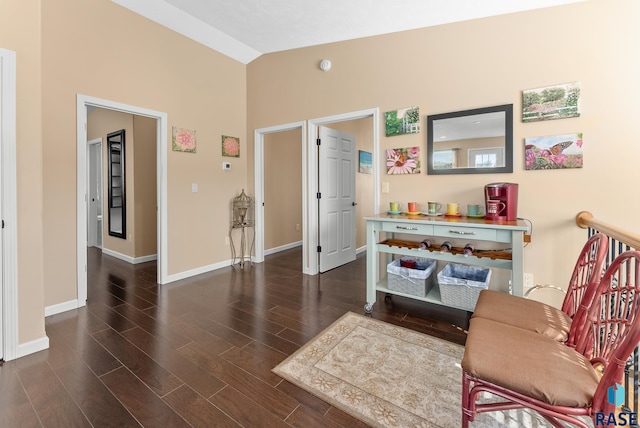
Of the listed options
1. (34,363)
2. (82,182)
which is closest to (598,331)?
(34,363)

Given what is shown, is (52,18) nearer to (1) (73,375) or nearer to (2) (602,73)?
(1) (73,375)

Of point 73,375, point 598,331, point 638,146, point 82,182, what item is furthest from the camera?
point 82,182

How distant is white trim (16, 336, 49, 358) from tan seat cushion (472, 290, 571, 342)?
285 cm

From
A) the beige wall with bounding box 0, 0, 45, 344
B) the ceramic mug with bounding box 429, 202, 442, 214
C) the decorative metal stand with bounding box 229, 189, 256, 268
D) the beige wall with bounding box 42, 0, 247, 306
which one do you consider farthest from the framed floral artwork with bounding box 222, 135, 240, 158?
the ceramic mug with bounding box 429, 202, 442, 214

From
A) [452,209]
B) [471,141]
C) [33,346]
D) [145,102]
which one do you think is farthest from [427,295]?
[145,102]

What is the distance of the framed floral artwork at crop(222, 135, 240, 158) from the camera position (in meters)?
4.22

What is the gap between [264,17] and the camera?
10.3 ft

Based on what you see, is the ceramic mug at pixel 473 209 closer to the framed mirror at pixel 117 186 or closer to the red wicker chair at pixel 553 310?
the red wicker chair at pixel 553 310

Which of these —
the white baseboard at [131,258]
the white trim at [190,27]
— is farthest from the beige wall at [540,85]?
the white baseboard at [131,258]

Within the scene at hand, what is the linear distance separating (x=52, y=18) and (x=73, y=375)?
3040 millimetres

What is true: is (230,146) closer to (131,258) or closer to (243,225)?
(243,225)

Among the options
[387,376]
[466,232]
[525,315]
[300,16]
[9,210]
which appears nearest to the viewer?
[525,315]

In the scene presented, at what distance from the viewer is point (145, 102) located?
3.34 m

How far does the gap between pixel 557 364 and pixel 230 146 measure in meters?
4.20
